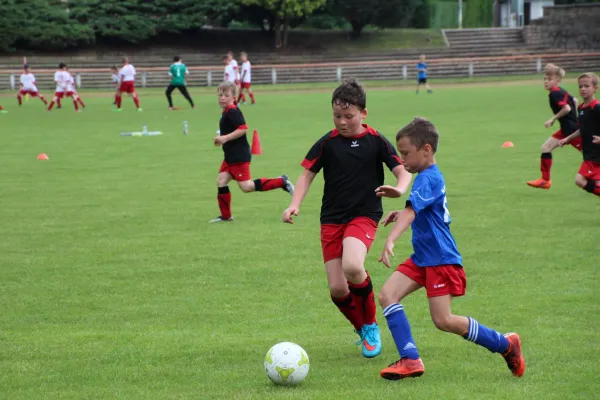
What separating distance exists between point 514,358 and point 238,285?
3.73m

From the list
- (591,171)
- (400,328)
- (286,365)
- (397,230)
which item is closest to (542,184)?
(591,171)

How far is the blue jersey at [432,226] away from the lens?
579 cm

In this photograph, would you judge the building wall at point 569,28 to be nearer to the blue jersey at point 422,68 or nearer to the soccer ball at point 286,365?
the blue jersey at point 422,68

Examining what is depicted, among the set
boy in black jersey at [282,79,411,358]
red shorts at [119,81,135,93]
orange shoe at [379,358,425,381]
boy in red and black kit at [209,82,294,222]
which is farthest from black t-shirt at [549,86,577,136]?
red shorts at [119,81,135,93]

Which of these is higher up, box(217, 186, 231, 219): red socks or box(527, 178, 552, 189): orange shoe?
box(217, 186, 231, 219): red socks

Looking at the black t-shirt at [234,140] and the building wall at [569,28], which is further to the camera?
the building wall at [569,28]

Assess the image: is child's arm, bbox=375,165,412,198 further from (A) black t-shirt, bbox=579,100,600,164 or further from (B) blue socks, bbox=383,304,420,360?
(A) black t-shirt, bbox=579,100,600,164

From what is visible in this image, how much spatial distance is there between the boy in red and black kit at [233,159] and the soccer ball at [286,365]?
263 inches

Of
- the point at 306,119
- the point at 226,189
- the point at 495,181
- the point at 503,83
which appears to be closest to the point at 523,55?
the point at 503,83

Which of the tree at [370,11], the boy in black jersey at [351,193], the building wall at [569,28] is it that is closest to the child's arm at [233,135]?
the boy in black jersey at [351,193]

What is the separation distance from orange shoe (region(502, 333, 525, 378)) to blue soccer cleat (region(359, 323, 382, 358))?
101cm

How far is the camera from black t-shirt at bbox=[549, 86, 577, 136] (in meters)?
14.6

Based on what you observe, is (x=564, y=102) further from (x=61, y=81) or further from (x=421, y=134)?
(x=61, y=81)

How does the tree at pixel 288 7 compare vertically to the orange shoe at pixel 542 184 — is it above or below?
above
